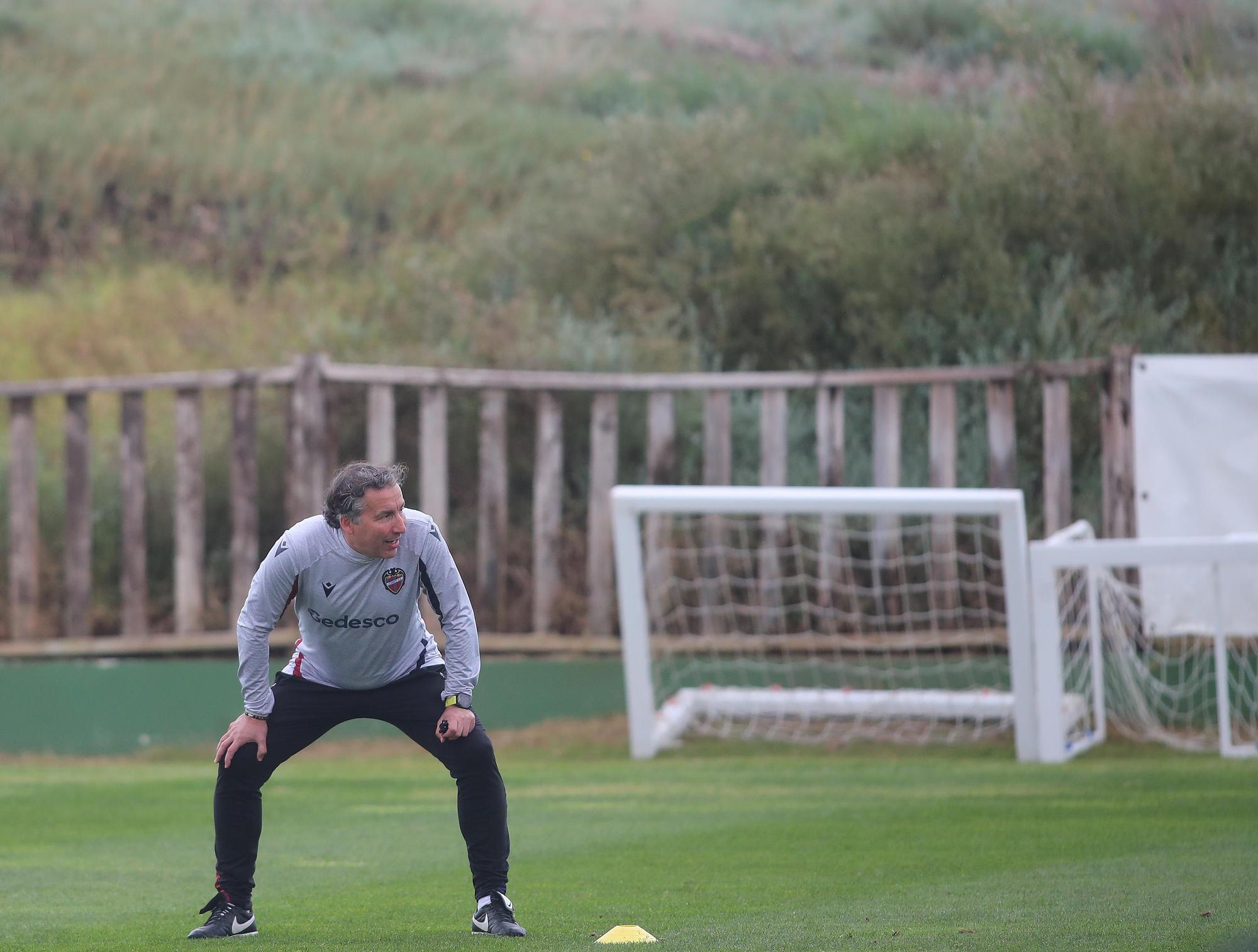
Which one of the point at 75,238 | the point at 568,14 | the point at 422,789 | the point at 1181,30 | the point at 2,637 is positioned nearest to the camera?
the point at 422,789

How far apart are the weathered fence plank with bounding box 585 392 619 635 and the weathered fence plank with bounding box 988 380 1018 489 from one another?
9.73ft

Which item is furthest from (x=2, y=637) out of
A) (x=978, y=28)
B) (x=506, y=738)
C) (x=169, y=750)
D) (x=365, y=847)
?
(x=978, y=28)

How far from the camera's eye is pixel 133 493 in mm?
14359

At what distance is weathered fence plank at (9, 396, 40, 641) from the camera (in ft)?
47.5

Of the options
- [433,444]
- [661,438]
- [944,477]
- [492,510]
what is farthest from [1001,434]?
[433,444]

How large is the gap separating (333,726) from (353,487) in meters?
0.77

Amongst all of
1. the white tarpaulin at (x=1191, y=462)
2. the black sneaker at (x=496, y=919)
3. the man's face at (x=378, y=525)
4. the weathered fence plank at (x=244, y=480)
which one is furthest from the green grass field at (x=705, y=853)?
the weathered fence plank at (x=244, y=480)

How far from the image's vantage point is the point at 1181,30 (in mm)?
25812

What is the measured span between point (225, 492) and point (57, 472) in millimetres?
2020

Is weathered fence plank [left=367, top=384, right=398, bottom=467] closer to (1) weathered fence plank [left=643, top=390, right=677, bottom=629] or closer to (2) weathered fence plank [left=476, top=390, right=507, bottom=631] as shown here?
(2) weathered fence plank [left=476, top=390, right=507, bottom=631]

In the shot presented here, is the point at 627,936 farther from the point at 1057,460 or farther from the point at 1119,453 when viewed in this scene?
the point at 1057,460

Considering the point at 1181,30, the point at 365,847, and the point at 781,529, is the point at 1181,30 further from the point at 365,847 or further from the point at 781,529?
the point at 365,847

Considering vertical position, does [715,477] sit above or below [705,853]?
above

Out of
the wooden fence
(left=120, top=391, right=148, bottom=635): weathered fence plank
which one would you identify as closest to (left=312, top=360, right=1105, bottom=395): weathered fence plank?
the wooden fence
